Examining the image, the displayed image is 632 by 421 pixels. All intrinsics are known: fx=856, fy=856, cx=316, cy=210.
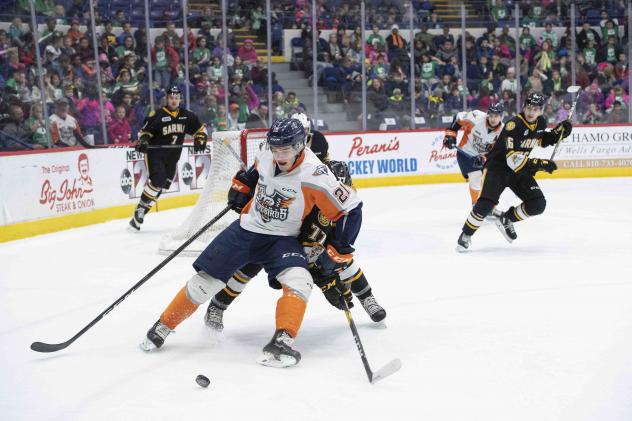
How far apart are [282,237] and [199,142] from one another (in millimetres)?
4343

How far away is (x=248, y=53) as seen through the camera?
1135 cm

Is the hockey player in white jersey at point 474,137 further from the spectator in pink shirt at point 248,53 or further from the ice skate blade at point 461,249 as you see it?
the spectator in pink shirt at point 248,53

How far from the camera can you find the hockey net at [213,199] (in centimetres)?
663

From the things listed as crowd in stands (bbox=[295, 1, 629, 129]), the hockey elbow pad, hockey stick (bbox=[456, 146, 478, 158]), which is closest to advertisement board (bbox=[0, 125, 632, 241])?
crowd in stands (bbox=[295, 1, 629, 129])

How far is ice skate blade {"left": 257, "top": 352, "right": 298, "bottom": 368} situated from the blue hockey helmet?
879mm

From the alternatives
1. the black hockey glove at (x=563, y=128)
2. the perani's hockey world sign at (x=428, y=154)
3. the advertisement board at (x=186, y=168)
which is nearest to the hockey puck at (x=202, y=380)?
the black hockey glove at (x=563, y=128)

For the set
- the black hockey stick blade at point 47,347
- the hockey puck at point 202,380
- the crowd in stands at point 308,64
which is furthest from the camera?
the crowd in stands at point 308,64

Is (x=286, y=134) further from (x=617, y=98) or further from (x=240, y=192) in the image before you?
(x=617, y=98)

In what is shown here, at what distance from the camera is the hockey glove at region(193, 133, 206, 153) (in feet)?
25.9

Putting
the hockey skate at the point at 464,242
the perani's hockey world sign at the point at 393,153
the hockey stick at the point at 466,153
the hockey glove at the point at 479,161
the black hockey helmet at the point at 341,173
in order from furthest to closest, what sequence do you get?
1. the perani's hockey world sign at the point at 393,153
2. the hockey stick at the point at 466,153
3. the hockey glove at the point at 479,161
4. the hockey skate at the point at 464,242
5. the black hockey helmet at the point at 341,173

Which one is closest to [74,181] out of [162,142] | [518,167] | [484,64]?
[162,142]

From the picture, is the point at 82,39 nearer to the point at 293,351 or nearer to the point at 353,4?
the point at 353,4

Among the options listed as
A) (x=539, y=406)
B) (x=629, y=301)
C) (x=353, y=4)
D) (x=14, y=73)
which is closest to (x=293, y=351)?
(x=539, y=406)

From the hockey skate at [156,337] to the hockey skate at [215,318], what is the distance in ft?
0.94
